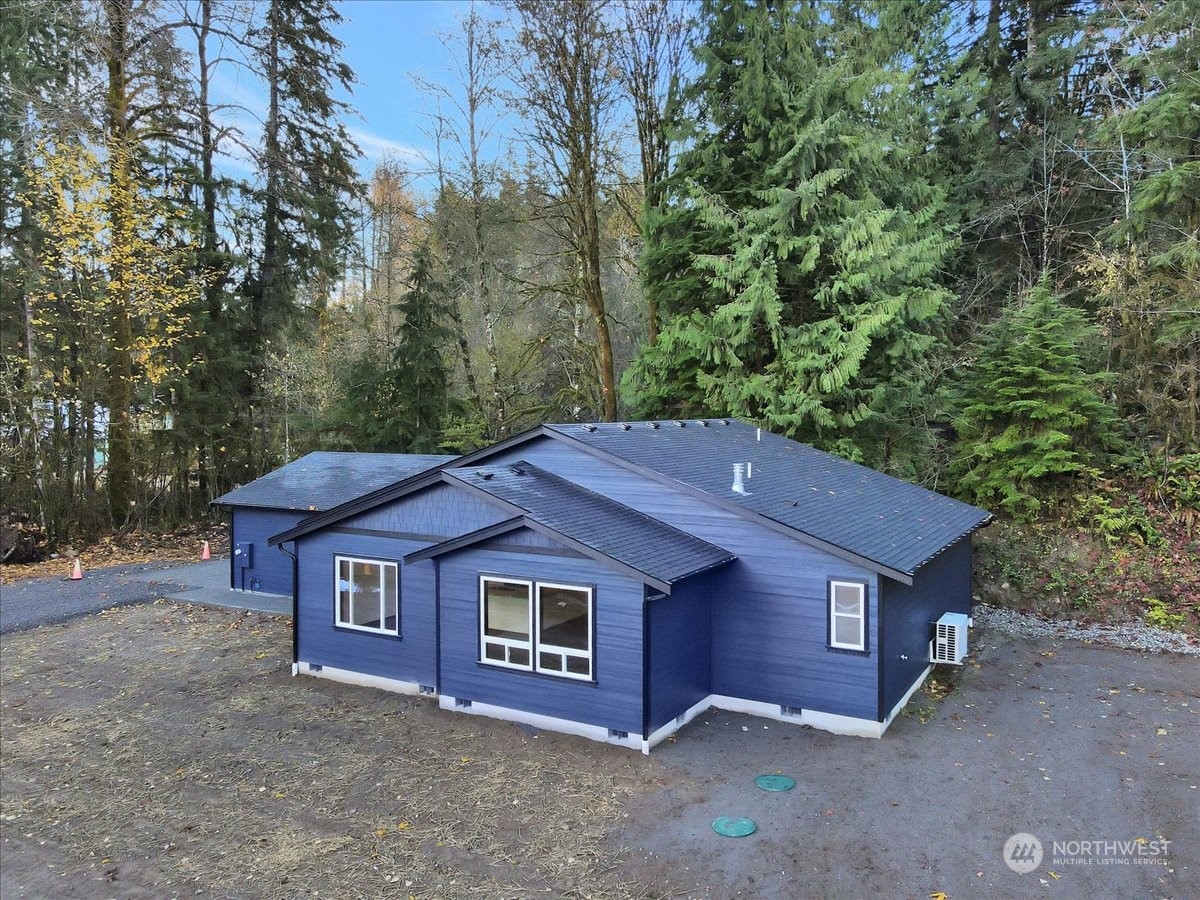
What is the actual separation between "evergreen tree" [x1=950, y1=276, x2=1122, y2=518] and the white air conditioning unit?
5490 mm

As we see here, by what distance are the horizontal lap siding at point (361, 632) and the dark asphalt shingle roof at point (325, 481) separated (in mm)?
3893

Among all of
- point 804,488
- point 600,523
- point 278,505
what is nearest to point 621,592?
point 600,523

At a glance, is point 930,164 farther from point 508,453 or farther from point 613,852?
point 613,852

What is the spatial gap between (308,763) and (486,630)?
2.31 metres

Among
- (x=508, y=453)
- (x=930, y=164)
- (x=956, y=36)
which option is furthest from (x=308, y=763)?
(x=956, y=36)

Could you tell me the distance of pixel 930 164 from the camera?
17.7 metres

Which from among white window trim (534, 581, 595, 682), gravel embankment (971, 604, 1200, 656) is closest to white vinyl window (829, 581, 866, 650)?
white window trim (534, 581, 595, 682)

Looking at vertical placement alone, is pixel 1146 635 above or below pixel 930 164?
below

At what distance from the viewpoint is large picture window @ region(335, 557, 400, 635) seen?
388 inches

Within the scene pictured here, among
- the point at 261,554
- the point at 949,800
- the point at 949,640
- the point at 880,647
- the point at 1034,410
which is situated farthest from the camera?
the point at 261,554

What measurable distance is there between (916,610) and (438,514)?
6.49 metres

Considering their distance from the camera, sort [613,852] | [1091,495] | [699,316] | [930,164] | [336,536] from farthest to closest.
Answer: [930,164] < [699,316] < [1091,495] < [336,536] < [613,852]

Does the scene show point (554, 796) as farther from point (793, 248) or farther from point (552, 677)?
point (793, 248)

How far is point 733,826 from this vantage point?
610cm
